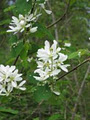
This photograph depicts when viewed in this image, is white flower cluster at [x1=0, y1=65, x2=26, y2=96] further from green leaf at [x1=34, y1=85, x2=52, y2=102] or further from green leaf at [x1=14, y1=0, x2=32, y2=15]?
green leaf at [x1=14, y1=0, x2=32, y2=15]

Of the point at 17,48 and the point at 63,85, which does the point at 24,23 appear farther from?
the point at 63,85

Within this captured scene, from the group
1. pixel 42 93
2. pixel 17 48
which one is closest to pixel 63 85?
pixel 17 48

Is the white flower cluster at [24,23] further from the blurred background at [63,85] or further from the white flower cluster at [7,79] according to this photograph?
the white flower cluster at [7,79]

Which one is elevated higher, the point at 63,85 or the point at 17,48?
the point at 17,48

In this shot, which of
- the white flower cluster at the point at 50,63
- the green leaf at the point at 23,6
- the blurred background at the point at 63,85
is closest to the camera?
the white flower cluster at the point at 50,63

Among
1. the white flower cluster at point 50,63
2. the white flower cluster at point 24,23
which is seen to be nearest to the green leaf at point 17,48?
the white flower cluster at point 24,23

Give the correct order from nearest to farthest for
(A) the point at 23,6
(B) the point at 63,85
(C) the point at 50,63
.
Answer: (C) the point at 50,63 < (A) the point at 23,6 < (B) the point at 63,85

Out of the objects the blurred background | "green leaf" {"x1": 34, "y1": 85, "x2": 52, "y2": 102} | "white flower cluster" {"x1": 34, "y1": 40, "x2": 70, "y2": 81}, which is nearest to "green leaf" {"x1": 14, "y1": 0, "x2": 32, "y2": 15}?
the blurred background

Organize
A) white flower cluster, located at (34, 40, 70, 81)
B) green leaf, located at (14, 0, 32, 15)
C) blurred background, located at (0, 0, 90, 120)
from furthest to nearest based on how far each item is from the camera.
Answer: blurred background, located at (0, 0, 90, 120), green leaf, located at (14, 0, 32, 15), white flower cluster, located at (34, 40, 70, 81)

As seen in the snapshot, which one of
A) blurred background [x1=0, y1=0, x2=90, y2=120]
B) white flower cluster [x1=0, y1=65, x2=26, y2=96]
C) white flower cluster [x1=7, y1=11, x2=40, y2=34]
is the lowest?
blurred background [x1=0, y1=0, x2=90, y2=120]

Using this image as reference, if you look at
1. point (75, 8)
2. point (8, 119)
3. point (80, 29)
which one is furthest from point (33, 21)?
point (80, 29)

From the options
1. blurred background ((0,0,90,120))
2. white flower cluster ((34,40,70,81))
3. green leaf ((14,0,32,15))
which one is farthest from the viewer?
blurred background ((0,0,90,120))

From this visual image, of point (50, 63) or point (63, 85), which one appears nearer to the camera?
point (50, 63)

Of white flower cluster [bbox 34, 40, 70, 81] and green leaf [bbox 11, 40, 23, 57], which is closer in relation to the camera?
white flower cluster [bbox 34, 40, 70, 81]
